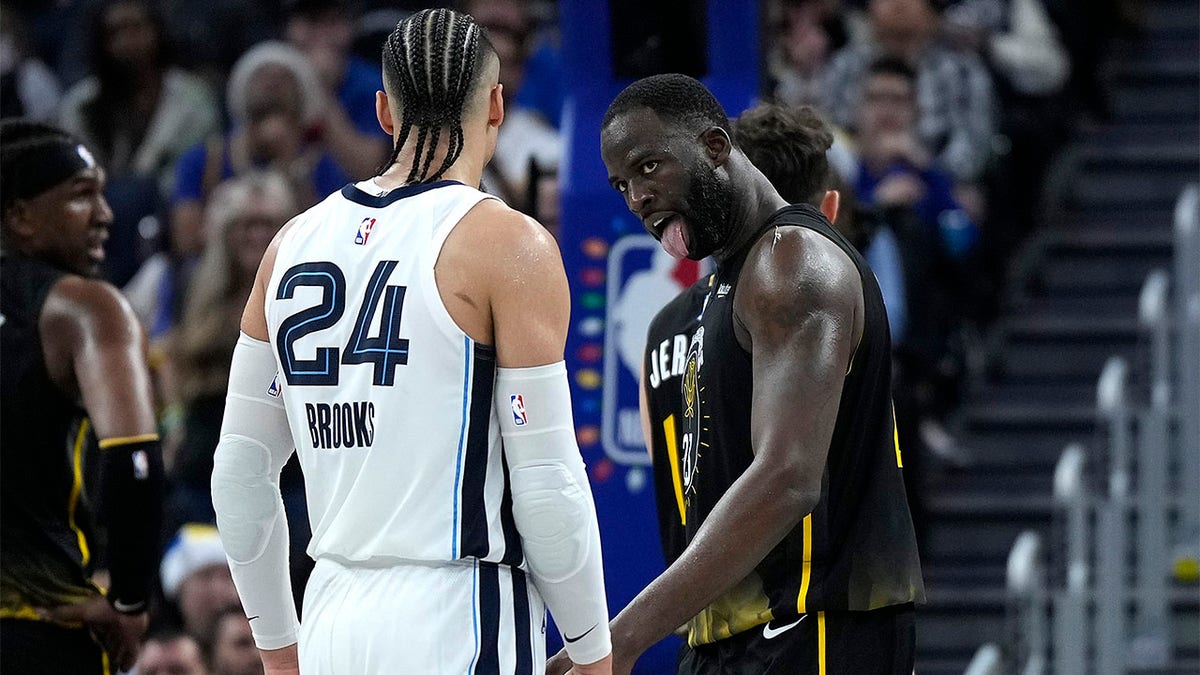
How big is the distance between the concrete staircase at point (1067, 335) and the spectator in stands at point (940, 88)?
1.11m

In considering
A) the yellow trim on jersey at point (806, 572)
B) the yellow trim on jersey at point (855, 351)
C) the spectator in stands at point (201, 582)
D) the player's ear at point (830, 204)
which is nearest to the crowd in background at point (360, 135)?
the spectator in stands at point (201, 582)

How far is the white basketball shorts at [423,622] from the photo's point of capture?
11.5 feet

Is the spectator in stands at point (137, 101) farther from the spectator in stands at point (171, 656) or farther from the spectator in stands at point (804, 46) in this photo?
the spectator in stands at point (171, 656)

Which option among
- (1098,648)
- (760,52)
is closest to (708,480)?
(760,52)

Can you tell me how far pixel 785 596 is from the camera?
3908mm

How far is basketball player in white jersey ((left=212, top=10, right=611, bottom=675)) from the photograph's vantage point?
352 cm

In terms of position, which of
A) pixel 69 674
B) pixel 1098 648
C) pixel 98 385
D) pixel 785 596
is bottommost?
pixel 1098 648

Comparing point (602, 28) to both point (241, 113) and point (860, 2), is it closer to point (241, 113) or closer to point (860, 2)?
point (241, 113)

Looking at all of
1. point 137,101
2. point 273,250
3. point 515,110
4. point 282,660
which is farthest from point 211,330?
point 273,250

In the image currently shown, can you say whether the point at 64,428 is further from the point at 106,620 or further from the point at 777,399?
the point at 777,399

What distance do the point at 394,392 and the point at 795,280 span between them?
32.6 inches

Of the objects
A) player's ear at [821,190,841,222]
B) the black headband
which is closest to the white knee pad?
player's ear at [821,190,841,222]

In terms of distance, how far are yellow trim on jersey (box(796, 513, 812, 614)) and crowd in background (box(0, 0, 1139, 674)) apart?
3569mm

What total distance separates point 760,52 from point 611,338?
101 centimetres
